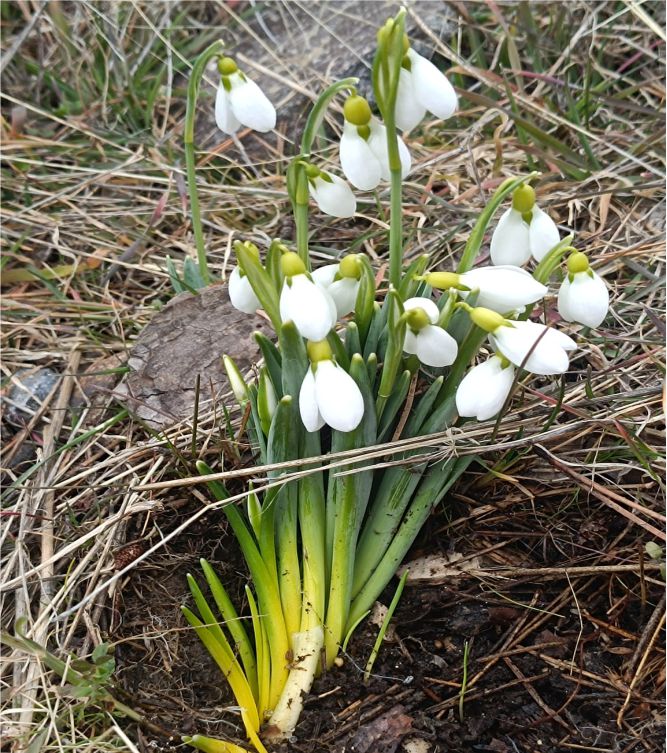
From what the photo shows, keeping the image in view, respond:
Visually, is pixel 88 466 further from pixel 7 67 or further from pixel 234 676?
pixel 7 67

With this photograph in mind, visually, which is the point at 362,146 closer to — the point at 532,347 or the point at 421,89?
the point at 421,89

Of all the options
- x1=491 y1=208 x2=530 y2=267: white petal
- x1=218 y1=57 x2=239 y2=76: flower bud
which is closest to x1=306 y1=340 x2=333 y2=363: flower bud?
x1=491 y1=208 x2=530 y2=267: white petal

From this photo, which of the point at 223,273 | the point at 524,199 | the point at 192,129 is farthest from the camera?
the point at 223,273

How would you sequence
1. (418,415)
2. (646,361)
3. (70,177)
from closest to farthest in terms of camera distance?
(418,415)
(646,361)
(70,177)

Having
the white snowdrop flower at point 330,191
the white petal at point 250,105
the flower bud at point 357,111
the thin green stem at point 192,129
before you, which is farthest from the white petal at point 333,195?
the thin green stem at point 192,129

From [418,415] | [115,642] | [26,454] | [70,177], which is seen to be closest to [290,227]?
[70,177]

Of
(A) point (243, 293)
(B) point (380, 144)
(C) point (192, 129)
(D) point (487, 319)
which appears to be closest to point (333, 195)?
(B) point (380, 144)
